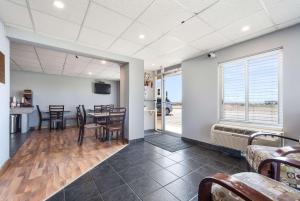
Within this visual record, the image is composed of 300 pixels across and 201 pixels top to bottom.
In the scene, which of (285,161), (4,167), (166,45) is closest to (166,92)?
(166,45)

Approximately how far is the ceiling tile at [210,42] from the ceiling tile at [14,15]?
2.89 meters

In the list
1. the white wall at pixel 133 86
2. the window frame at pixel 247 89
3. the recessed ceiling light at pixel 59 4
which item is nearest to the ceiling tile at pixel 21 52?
the white wall at pixel 133 86

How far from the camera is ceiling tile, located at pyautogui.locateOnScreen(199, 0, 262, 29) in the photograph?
183 centimetres

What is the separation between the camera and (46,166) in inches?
99.0

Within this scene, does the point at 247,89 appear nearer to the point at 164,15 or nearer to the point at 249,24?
the point at 249,24

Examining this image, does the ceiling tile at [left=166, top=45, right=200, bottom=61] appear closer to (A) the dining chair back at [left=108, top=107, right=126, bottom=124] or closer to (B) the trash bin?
(A) the dining chair back at [left=108, top=107, right=126, bottom=124]

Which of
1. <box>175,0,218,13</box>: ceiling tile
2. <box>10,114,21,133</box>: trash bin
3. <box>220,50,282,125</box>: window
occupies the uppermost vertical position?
<box>175,0,218,13</box>: ceiling tile

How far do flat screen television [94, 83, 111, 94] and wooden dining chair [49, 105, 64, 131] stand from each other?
1882 mm

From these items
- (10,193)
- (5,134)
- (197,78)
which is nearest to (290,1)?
(197,78)

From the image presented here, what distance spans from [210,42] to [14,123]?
6.79m

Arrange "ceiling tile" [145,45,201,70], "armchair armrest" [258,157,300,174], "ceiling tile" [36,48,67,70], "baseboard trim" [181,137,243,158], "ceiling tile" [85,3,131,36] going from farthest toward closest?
"ceiling tile" [36,48,67,70]
"ceiling tile" [145,45,201,70]
"baseboard trim" [181,137,243,158]
"ceiling tile" [85,3,131,36]
"armchair armrest" [258,157,300,174]

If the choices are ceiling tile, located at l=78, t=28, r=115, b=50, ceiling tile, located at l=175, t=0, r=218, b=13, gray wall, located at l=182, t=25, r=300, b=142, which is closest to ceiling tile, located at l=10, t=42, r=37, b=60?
ceiling tile, located at l=78, t=28, r=115, b=50

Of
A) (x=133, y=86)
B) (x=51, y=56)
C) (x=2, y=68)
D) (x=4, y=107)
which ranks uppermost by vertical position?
(x=51, y=56)

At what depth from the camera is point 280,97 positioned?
2.54m
